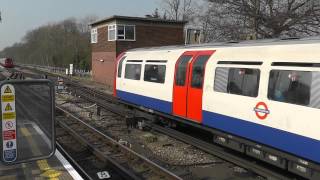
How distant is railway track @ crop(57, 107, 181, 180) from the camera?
9750 mm

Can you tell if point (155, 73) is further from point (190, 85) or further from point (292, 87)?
point (292, 87)

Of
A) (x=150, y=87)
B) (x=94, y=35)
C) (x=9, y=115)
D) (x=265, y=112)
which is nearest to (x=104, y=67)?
(x=94, y=35)

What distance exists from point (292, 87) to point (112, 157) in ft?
16.7

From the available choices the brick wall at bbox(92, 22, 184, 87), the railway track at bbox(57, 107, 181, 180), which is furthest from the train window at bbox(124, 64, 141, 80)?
the brick wall at bbox(92, 22, 184, 87)

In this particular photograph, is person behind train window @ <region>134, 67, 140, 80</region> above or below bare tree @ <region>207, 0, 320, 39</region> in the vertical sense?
below

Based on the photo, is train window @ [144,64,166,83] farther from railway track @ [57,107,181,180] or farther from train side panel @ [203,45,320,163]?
train side panel @ [203,45,320,163]

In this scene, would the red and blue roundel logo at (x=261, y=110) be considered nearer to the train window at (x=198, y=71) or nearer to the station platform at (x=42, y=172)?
the train window at (x=198, y=71)

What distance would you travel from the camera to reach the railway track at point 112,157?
9750 millimetres

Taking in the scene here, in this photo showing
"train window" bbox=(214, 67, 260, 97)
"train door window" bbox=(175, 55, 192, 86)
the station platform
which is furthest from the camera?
"train door window" bbox=(175, 55, 192, 86)

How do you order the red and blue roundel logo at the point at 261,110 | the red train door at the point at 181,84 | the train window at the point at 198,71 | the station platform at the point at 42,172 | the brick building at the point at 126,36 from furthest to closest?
the brick building at the point at 126,36 < the red train door at the point at 181,84 < the train window at the point at 198,71 < the red and blue roundel logo at the point at 261,110 < the station platform at the point at 42,172

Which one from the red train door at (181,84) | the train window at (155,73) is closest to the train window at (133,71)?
the train window at (155,73)

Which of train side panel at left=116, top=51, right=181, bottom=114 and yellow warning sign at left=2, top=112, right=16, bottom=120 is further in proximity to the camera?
train side panel at left=116, top=51, right=181, bottom=114

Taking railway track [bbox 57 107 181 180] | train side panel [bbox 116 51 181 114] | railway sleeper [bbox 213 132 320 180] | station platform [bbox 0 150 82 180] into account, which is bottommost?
railway track [bbox 57 107 181 180]

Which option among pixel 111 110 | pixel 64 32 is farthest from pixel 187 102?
Result: pixel 64 32
